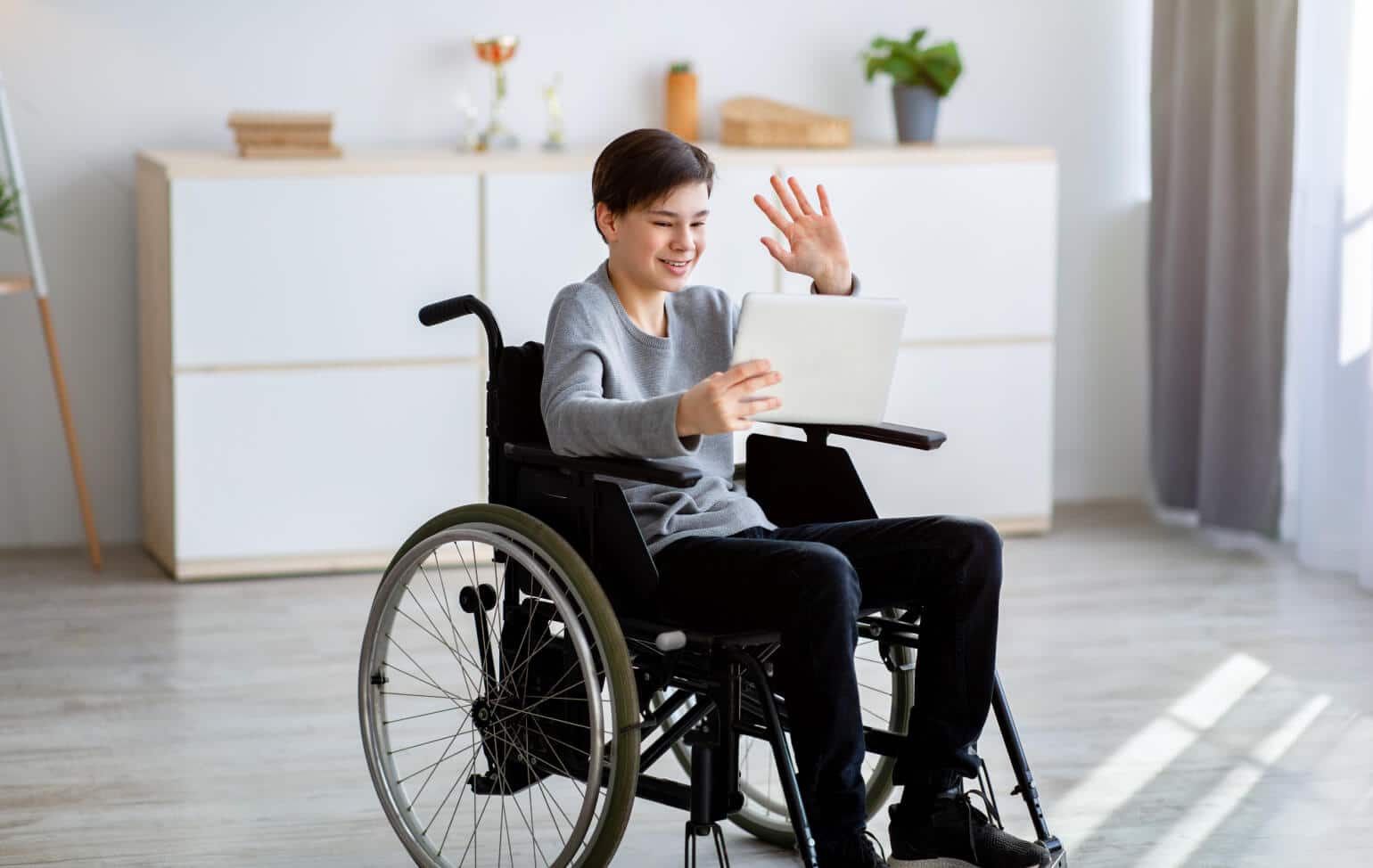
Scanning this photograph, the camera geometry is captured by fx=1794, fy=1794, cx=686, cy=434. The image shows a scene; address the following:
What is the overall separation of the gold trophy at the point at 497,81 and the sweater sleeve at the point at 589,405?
206 cm

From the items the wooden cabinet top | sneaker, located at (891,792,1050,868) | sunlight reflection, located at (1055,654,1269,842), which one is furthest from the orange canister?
sneaker, located at (891,792,1050,868)

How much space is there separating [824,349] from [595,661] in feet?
1.52

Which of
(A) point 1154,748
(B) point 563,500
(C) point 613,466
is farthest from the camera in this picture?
(A) point 1154,748

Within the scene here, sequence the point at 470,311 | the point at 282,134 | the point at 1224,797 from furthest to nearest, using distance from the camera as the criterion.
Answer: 1. the point at 282,134
2. the point at 1224,797
3. the point at 470,311

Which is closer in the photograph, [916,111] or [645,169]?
[645,169]

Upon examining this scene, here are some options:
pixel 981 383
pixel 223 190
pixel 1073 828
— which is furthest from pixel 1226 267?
pixel 223 190

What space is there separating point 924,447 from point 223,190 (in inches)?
81.2

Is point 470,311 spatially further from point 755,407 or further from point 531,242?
point 531,242

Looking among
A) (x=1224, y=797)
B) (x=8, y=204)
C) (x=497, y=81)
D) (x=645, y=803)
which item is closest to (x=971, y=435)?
(x=497, y=81)

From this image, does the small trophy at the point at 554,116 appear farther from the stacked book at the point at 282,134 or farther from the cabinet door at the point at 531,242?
the stacked book at the point at 282,134

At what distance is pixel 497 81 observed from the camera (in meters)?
Result: 4.23

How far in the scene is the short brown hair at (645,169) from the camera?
2219 mm

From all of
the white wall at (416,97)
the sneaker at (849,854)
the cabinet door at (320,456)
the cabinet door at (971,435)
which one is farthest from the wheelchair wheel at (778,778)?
the white wall at (416,97)

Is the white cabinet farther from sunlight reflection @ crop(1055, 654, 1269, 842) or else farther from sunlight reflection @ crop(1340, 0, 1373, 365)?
sunlight reflection @ crop(1055, 654, 1269, 842)
